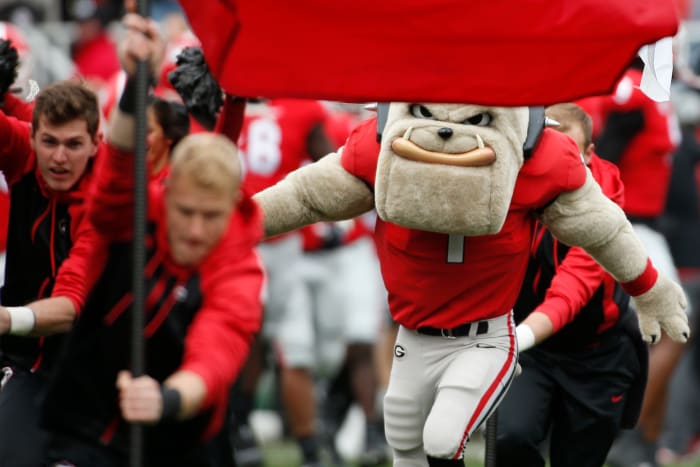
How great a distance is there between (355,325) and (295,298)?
1.76 feet

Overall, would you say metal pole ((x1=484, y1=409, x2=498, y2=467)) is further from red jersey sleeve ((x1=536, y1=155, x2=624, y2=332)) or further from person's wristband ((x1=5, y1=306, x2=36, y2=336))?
person's wristband ((x1=5, y1=306, x2=36, y2=336))

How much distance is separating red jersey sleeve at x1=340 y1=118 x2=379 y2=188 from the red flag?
53 centimetres

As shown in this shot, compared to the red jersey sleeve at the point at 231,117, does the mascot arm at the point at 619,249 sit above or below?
→ below

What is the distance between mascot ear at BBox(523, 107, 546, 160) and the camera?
607 cm

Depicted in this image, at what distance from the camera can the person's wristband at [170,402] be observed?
4.73 meters

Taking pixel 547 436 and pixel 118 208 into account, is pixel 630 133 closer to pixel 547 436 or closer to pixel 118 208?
pixel 547 436

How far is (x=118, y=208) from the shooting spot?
5164 millimetres

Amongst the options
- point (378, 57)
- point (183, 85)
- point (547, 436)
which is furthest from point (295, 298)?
point (378, 57)

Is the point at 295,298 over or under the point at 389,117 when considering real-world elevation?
under

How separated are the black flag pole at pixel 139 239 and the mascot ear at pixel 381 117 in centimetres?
136

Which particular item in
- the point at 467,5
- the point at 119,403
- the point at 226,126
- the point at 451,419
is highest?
the point at 467,5

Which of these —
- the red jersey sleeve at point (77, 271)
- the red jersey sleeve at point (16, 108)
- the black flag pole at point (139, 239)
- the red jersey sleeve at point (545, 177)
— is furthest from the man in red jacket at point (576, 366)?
the black flag pole at point (139, 239)

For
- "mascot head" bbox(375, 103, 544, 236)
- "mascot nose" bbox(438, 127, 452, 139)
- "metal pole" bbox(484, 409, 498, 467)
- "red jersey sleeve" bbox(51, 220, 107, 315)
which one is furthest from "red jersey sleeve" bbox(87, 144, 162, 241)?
"metal pole" bbox(484, 409, 498, 467)

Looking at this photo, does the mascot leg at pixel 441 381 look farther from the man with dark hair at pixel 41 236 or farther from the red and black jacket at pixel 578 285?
the man with dark hair at pixel 41 236
